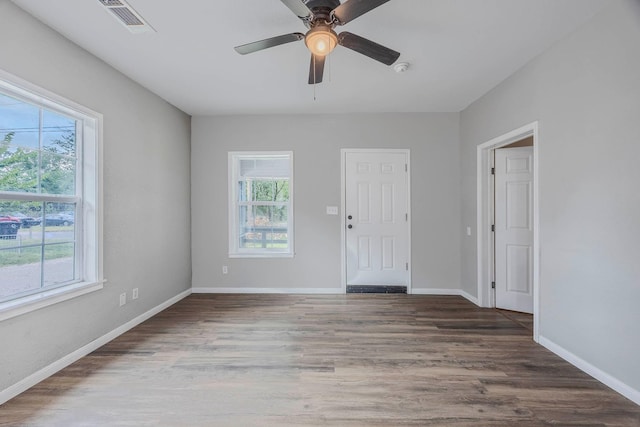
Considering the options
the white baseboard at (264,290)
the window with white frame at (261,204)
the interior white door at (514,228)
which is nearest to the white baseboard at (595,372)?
the interior white door at (514,228)

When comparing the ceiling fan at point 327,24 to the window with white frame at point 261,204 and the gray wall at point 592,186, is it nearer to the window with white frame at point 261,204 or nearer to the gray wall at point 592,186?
the gray wall at point 592,186

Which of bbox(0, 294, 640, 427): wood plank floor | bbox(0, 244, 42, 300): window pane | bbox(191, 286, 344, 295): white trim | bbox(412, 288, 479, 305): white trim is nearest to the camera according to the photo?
bbox(0, 294, 640, 427): wood plank floor

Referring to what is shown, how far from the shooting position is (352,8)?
1.57 metres

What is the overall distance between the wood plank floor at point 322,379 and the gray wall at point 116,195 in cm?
28

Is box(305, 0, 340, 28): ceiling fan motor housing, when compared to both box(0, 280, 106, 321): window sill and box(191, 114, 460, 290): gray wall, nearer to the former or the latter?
box(191, 114, 460, 290): gray wall

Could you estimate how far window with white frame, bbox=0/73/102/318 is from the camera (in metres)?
1.94

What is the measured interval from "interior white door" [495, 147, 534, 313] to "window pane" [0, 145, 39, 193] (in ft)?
14.8

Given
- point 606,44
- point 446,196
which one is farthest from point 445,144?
point 606,44

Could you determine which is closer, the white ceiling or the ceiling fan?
the ceiling fan

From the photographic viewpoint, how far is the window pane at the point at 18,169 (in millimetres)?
1920

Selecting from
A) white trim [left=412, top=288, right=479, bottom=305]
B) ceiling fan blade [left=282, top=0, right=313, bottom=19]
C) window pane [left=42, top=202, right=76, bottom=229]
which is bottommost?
white trim [left=412, top=288, right=479, bottom=305]

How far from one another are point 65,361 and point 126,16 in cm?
264

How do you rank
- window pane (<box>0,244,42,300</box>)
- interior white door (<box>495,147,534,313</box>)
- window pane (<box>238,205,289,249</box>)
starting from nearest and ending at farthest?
window pane (<box>0,244,42,300</box>) → interior white door (<box>495,147,534,313</box>) → window pane (<box>238,205,289,249</box>)

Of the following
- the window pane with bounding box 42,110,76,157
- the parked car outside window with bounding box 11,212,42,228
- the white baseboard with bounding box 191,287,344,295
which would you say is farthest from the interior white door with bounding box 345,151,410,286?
the parked car outside window with bounding box 11,212,42,228
